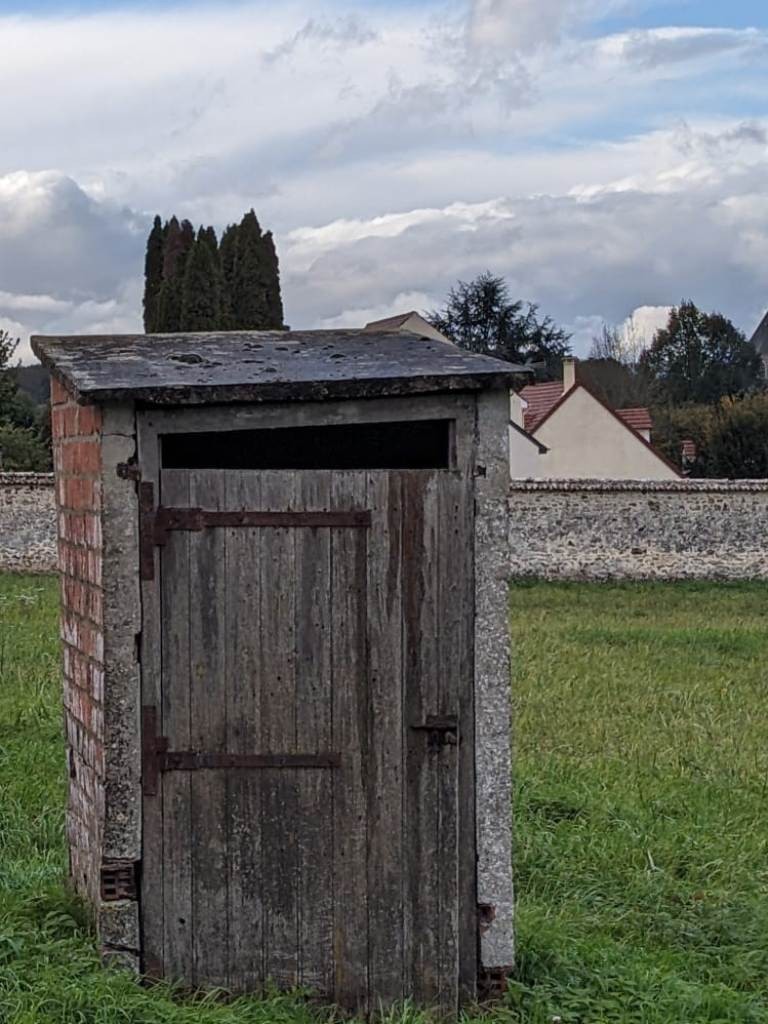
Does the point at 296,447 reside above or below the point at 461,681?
above

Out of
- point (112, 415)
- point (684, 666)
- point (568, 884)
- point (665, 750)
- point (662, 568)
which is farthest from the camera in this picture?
point (662, 568)

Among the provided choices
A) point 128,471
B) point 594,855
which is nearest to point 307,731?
point 128,471

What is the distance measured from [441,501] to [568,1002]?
194 cm

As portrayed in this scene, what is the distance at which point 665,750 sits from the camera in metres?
9.52

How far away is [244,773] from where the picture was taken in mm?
4750

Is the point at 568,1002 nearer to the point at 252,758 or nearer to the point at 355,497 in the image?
the point at 252,758

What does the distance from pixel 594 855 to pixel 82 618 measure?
10.5ft

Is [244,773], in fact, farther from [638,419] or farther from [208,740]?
[638,419]

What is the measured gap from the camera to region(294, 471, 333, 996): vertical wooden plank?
187 inches

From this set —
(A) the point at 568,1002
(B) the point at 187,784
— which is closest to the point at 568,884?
(A) the point at 568,1002

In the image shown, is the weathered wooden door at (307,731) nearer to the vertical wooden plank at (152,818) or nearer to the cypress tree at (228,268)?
the vertical wooden plank at (152,818)

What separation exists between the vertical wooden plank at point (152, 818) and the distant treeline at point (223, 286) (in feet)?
109

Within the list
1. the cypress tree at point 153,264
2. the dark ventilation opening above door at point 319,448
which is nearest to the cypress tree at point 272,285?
the cypress tree at point 153,264

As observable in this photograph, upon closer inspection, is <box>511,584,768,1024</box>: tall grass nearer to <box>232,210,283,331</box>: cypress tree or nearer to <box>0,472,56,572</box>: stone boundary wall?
<box>0,472,56,572</box>: stone boundary wall
